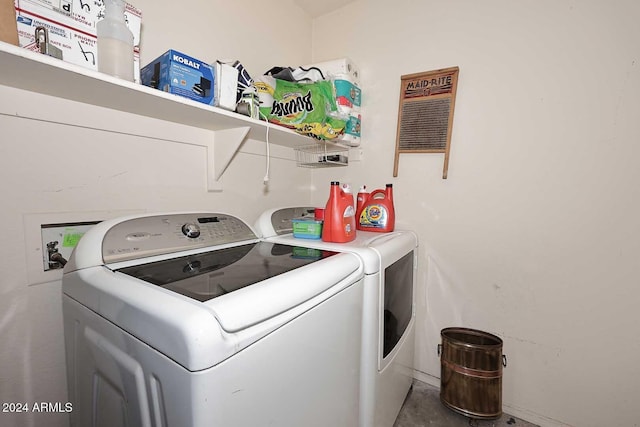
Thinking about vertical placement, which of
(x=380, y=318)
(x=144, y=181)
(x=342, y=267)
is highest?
(x=144, y=181)

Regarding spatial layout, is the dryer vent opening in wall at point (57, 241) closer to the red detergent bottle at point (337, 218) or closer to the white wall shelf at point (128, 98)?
the white wall shelf at point (128, 98)

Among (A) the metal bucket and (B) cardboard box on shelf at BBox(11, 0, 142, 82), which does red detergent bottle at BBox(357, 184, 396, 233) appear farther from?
(B) cardboard box on shelf at BBox(11, 0, 142, 82)

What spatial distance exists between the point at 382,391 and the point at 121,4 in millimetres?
2041

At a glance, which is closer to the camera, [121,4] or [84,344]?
[84,344]

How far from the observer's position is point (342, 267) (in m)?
1.01

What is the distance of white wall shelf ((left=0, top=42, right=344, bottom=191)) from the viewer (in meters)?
0.81

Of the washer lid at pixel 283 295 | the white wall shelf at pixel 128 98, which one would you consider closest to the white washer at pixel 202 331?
the washer lid at pixel 283 295

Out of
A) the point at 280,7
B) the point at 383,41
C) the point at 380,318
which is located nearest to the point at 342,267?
the point at 380,318

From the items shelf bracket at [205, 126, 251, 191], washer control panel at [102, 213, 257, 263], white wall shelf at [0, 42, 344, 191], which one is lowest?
washer control panel at [102, 213, 257, 263]

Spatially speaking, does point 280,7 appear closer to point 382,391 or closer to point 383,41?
point 383,41

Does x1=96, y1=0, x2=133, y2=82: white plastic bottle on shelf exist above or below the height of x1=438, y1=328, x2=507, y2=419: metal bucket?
above

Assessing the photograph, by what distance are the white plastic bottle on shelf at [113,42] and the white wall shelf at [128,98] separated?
7 centimetres

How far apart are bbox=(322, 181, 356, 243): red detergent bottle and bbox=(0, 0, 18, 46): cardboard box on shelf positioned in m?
1.18

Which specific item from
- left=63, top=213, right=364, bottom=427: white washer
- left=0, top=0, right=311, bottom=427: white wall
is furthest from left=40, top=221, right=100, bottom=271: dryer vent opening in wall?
left=63, top=213, right=364, bottom=427: white washer
